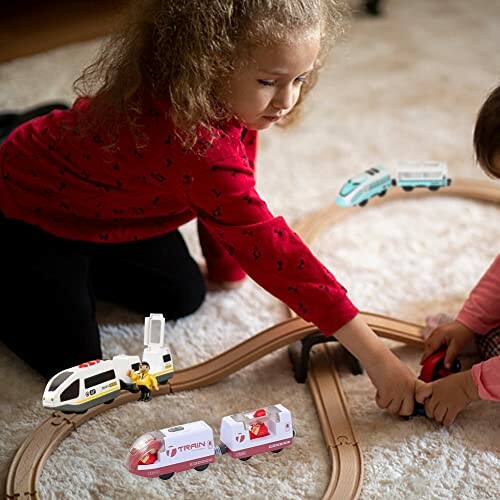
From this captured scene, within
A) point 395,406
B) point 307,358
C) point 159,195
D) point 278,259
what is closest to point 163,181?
point 159,195

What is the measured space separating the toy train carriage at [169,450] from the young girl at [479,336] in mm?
317

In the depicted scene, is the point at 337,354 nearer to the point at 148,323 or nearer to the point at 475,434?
the point at 475,434

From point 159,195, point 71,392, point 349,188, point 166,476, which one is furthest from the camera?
point 349,188

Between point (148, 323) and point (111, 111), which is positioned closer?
point (148, 323)

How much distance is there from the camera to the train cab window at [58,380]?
852 millimetres

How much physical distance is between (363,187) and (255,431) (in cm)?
52

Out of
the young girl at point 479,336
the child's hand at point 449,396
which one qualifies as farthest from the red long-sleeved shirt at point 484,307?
the child's hand at point 449,396

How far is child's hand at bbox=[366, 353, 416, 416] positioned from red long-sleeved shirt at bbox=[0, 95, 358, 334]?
83 millimetres

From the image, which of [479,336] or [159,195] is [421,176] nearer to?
[479,336]

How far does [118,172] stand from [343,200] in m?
0.36

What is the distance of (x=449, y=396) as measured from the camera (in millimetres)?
1051

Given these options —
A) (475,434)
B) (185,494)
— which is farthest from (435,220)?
(185,494)

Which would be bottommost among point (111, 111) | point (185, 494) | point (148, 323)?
point (185, 494)

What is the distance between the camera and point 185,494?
97cm
